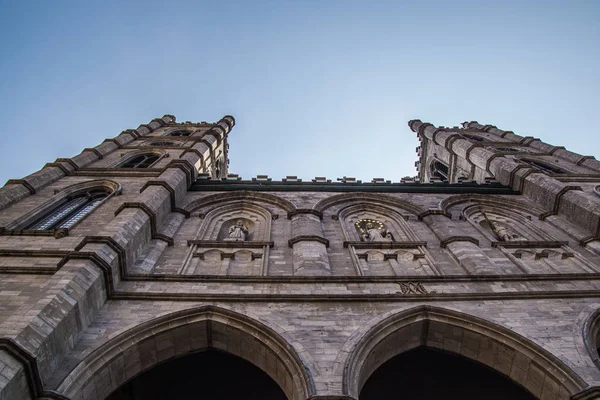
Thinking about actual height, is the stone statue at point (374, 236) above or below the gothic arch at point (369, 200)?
below

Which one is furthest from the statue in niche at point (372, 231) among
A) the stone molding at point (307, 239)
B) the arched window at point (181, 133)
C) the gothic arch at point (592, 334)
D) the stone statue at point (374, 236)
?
the arched window at point (181, 133)

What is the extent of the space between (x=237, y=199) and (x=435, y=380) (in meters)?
8.99

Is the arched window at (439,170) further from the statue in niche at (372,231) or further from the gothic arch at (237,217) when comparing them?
the gothic arch at (237,217)

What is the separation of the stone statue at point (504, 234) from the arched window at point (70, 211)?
501 inches

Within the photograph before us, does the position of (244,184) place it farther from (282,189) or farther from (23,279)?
(23,279)

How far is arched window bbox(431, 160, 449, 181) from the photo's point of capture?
30.4m

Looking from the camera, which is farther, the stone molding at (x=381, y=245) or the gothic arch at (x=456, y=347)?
the stone molding at (x=381, y=245)

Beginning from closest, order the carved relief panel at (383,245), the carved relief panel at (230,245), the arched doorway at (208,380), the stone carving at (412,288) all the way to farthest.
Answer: the stone carving at (412,288) → the arched doorway at (208,380) → the carved relief panel at (230,245) → the carved relief panel at (383,245)

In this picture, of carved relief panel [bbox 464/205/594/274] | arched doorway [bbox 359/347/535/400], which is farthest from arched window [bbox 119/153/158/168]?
arched doorway [bbox 359/347/535/400]

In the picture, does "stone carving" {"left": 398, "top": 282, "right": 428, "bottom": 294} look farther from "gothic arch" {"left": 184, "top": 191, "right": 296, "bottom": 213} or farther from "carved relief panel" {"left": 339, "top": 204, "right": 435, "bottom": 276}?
"gothic arch" {"left": 184, "top": 191, "right": 296, "bottom": 213}

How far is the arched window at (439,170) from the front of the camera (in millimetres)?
30441

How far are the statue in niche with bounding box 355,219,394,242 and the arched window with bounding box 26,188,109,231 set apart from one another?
8.47m

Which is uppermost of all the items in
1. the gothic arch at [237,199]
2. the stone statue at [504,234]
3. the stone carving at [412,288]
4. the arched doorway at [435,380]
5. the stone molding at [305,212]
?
the gothic arch at [237,199]

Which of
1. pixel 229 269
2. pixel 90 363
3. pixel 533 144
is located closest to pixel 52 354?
pixel 90 363
